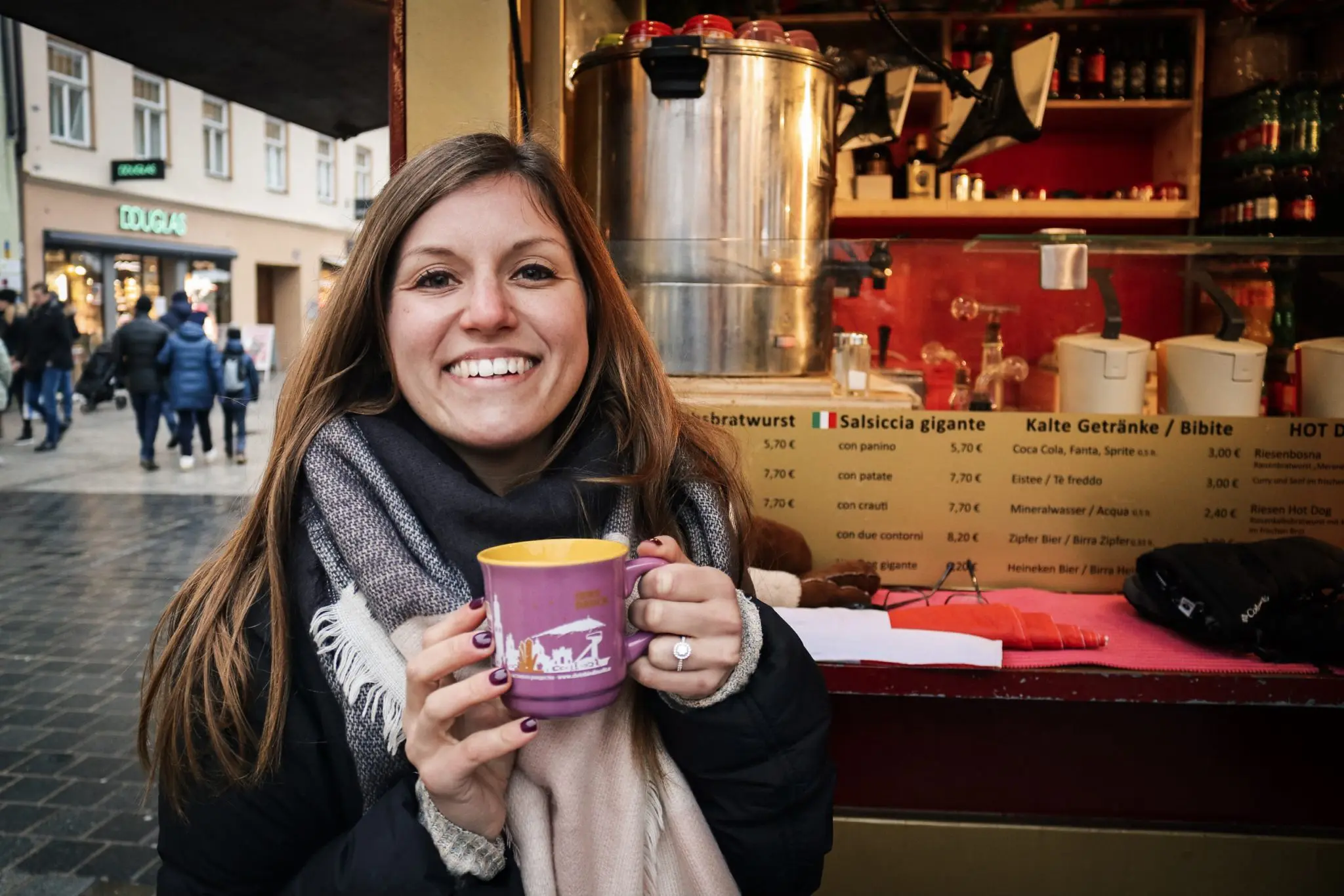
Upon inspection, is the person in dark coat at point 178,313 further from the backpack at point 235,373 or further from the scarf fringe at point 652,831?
the scarf fringe at point 652,831

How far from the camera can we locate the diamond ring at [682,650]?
3.61ft

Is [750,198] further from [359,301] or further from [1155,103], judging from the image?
[1155,103]

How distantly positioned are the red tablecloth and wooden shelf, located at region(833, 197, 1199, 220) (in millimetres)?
3007

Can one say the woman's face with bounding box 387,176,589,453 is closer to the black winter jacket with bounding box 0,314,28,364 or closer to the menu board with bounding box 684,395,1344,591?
the menu board with bounding box 684,395,1344,591

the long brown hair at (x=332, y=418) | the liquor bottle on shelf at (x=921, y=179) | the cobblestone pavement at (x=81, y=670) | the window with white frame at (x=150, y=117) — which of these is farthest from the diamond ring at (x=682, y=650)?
the window with white frame at (x=150, y=117)

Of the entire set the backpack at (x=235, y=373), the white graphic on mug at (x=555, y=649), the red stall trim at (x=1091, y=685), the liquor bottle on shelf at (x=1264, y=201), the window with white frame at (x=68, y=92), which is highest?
the window with white frame at (x=68, y=92)

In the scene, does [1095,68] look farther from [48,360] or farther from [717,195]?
[48,360]

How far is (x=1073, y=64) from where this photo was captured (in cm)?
502

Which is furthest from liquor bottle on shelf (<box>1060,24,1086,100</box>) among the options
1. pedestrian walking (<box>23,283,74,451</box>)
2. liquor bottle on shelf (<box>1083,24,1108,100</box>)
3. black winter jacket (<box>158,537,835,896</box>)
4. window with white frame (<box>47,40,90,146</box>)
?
window with white frame (<box>47,40,90,146</box>)

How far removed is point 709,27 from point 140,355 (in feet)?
31.9

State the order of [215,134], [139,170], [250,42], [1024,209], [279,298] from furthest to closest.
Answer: [279,298] < [215,134] < [139,170] < [1024,209] < [250,42]

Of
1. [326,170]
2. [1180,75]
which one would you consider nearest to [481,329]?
[1180,75]

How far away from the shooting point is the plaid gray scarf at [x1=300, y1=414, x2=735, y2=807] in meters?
1.20

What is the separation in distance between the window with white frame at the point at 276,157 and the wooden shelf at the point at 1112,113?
21362 millimetres
